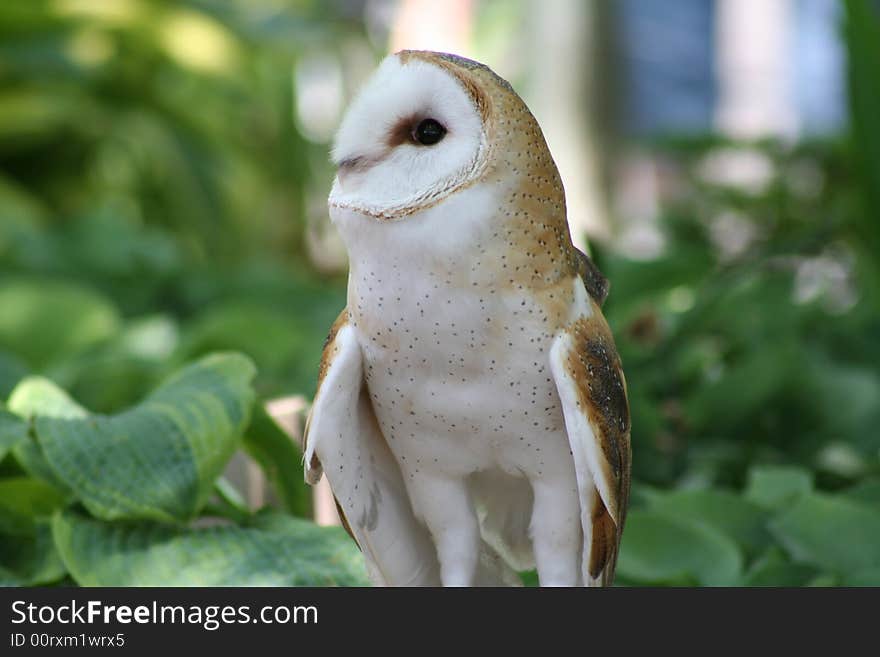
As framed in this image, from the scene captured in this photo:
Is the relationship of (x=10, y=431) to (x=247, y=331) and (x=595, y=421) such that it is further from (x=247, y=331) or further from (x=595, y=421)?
(x=247, y=331)

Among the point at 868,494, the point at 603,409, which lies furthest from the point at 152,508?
the point at 868,494

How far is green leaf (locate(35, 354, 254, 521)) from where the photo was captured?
813 mm

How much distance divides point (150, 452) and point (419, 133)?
0.38 metres

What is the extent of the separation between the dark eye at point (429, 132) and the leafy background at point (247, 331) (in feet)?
1.18

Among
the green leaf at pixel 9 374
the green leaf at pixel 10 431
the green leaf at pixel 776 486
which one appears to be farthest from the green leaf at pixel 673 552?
Answer: the green leaf at pixel 9 374

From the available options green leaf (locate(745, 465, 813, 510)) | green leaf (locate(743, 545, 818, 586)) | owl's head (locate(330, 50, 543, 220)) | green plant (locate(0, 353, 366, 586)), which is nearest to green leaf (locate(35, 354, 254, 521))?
green plant (locate(0, 353, 366, 586))

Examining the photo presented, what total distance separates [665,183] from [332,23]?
2218 millimetres

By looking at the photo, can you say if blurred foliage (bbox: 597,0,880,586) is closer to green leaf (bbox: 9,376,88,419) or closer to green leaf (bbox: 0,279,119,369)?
green leaf (bbox: 9,376,88,419)

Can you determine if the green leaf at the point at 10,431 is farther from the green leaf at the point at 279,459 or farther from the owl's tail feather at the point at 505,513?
the owl's tail feather at the point at 505,513

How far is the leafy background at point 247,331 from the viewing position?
2.78 feet

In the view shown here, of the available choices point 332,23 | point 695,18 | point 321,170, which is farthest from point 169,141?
point 695,18

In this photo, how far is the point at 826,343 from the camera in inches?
68.6

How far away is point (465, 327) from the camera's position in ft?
1.88
